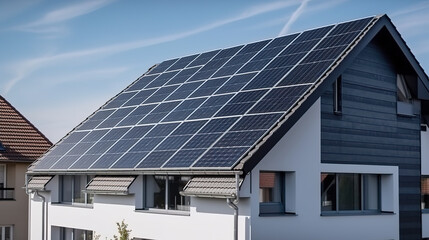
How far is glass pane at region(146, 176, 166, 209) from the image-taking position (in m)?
23.3

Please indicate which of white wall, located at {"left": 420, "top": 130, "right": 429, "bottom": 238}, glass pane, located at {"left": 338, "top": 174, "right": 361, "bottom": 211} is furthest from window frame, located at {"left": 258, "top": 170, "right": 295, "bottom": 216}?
white wall, located at {"left": 420, "top": 130, "right": 429, "bottom": 238}

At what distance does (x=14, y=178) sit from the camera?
34.0m

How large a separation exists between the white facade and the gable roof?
0.93 metres

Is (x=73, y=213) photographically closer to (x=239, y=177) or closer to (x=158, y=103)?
(x=158, y=103)

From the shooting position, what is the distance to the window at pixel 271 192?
820 inches

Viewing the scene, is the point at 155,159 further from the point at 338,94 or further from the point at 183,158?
the point at 338,94

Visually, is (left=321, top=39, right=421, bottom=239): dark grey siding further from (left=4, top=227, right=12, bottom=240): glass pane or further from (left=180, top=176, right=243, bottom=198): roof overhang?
(left=4, top=227, right=12, bottom=240): glass pane

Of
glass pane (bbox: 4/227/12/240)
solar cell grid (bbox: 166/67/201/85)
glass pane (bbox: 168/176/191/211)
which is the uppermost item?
solar cell grid (bbox: 166/67/201/85)

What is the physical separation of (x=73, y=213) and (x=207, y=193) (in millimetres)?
8488

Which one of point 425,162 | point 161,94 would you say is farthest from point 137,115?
point 425,162

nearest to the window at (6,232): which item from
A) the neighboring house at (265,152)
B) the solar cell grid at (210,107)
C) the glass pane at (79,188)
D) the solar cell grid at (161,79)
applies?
the neighboring house at (265,152)

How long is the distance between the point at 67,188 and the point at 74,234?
5.66 feet

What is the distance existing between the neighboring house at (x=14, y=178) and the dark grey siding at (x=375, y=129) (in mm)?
16299

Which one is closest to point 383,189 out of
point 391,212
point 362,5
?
point 391,212
